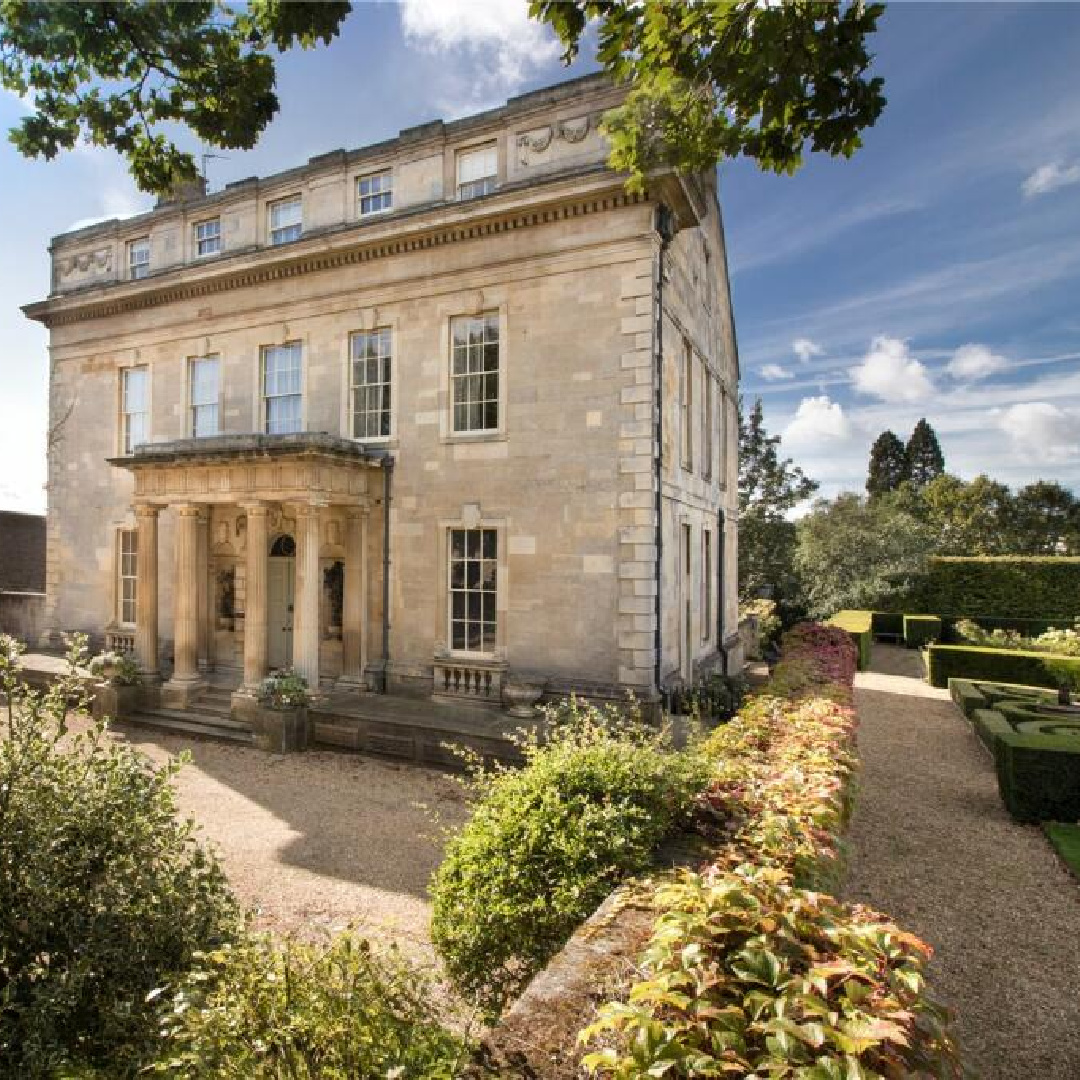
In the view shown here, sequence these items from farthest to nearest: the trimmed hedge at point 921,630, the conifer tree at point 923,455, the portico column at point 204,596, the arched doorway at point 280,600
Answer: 1. the conifer tree at point 923,455
2. the trimmed hedge at point 921,630
3. the portico column at point 204,596
4. the arched doorway at point 280,600

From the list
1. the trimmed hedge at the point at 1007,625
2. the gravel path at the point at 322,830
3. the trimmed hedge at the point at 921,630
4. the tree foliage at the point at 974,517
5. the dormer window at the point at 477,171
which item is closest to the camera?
the gravel path at the point at 322,830

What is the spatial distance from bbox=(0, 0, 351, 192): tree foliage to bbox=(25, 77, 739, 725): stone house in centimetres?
699

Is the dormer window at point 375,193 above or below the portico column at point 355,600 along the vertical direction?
above

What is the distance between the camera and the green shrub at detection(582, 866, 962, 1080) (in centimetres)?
234

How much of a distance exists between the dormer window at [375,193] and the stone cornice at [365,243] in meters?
→ 1.17

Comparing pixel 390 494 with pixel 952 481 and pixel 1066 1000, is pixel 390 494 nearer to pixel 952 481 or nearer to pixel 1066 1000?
pixel 1066 1000

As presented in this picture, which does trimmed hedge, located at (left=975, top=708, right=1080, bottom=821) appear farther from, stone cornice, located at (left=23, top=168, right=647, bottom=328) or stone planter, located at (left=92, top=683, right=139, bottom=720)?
stone planter, located at (left=92, top=683, right=139, bottom=720)

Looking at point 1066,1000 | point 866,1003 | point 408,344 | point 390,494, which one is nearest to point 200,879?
point 866,1003

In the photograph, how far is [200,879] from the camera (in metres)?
4.46

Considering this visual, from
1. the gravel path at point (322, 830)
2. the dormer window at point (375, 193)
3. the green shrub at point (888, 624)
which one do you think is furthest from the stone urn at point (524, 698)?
the green shrub at point (888, 624)

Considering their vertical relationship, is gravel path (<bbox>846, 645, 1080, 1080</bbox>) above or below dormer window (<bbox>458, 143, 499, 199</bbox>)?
below

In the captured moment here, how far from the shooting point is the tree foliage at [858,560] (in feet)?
94.1

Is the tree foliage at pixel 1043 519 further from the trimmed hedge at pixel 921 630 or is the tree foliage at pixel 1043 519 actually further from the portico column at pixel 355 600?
the portico column at pixel 355 600

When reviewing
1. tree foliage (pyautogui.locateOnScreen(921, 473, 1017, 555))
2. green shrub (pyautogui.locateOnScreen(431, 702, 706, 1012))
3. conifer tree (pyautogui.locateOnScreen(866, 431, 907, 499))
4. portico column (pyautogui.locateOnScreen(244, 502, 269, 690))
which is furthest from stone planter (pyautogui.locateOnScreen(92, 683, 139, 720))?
conifer tree (pyautogui.locateOnScreen(866, 431, 907, 499))
